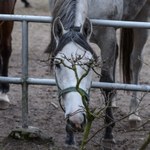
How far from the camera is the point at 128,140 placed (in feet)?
14.3

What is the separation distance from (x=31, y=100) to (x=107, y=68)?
168 centimetres

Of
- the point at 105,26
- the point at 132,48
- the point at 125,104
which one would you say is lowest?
the point at 125,104

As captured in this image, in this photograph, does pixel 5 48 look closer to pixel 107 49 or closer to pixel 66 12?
pixel 107 49

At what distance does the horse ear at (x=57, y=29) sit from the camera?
3428 millimetres

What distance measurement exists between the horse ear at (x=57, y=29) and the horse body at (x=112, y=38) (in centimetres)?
4

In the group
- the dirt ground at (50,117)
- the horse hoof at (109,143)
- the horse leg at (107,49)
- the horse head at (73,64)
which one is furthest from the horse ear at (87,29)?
the horse hoof at (109,143)

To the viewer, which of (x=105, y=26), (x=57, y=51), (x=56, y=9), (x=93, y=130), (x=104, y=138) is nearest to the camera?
(x=57, y=51)

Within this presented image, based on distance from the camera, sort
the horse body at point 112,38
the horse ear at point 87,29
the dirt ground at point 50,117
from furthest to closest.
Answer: the dirt ground at point 50,117 → the horse body at point 112,38 → the horse ear at point 87,29

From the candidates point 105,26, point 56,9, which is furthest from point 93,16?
point 56,9

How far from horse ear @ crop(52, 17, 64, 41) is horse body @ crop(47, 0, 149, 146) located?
1.6 inches

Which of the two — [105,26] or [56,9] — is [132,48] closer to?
[105,26]

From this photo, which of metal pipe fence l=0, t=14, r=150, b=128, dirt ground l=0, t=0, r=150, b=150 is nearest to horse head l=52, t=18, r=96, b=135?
dirt ground l=0, t=0, r=150, b=150

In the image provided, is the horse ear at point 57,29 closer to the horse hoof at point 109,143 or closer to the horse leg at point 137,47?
the horse hoof at point 109,143

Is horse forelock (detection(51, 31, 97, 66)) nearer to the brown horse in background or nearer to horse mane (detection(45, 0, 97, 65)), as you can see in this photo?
horse mane (detection(45, 0, 97, 65))
